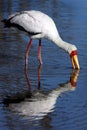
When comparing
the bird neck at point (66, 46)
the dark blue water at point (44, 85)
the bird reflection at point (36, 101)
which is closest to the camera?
the dark blue water at point (44, 85)

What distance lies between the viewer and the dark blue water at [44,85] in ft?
29.1

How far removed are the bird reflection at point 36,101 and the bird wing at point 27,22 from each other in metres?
1.82

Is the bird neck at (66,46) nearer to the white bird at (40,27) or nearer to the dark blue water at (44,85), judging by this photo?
the white bird at (40,27)

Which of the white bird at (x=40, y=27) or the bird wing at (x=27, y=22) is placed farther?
the bird wing at (x=27, y=22)

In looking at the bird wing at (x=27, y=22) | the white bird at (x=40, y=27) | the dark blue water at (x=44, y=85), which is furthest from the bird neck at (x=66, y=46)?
the bird wing at (x=27, y=22)

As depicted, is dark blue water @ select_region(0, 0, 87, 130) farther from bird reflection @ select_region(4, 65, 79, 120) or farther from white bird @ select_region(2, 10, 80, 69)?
white bird @ select_region(2, 10, 80, 69)

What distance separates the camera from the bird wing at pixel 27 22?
1279 cm

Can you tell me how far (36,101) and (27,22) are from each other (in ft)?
11.3

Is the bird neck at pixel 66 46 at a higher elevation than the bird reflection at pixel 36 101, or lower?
lower

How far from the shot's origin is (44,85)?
1101 centimetres

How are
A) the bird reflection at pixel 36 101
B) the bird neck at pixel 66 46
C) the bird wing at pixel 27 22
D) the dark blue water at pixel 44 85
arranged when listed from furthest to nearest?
the bird wing at pixel 27 22 → the bird neck at pixel 66 46 → the bird reflection at pixel 36 101 → the dark blue water at pixel 44 85

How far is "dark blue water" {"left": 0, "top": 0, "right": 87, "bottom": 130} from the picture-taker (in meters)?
8.88

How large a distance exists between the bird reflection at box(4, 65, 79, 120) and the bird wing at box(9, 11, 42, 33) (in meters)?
1.82

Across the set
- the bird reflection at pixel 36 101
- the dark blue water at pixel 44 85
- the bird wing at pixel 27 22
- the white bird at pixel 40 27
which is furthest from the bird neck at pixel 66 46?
the bird reflection at pixel 36 101
